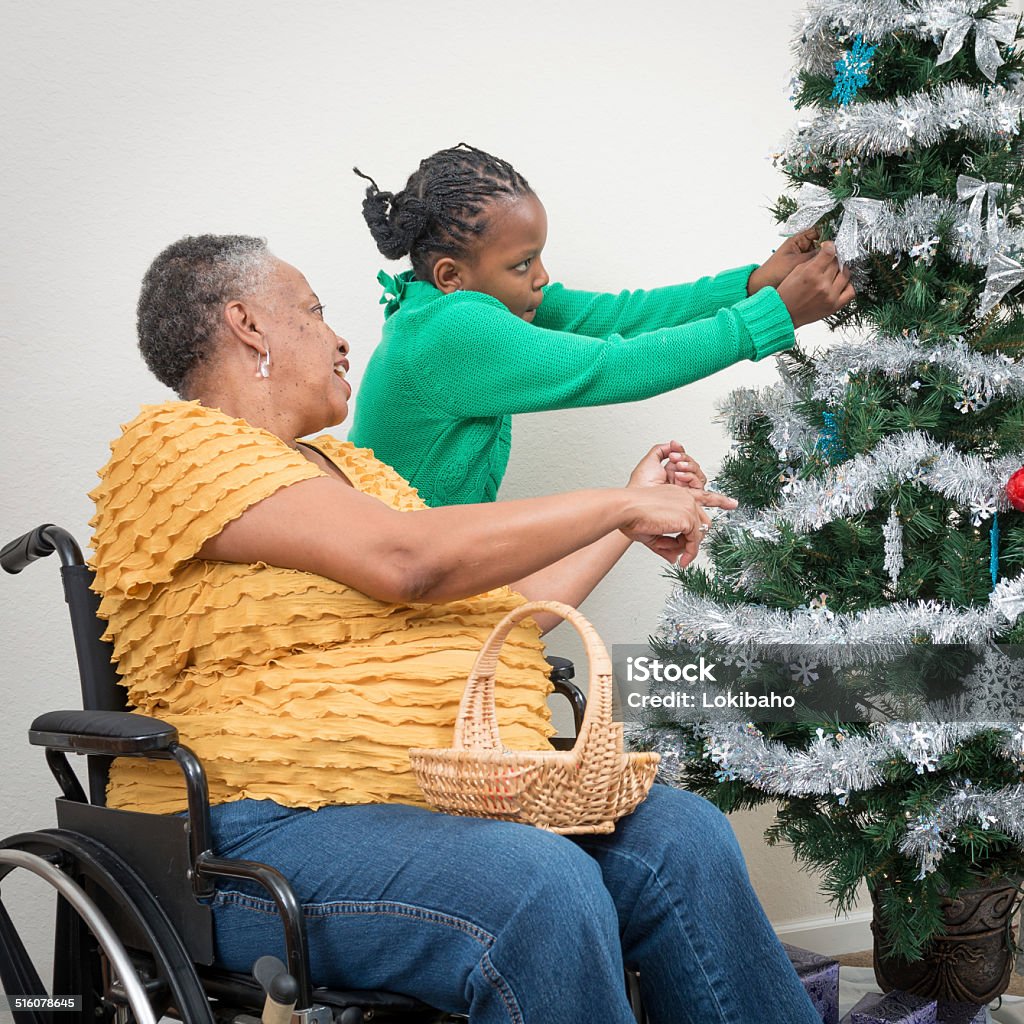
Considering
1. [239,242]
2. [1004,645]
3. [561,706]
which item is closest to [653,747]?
[1004,645]

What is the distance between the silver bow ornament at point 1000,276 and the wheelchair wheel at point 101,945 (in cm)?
119

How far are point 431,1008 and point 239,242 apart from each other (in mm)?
862

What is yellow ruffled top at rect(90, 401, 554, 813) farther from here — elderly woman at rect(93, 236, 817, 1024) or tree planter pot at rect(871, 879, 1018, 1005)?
tree planter pot at rect(871, 879, 1018, 1005)

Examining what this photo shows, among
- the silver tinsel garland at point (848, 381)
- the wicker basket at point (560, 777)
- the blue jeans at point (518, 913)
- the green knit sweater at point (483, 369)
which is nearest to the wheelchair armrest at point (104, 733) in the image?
the blue jeans at point (518, 913)

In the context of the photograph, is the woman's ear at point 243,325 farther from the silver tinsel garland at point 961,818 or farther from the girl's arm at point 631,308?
the silver tinsel garland at point 961,818

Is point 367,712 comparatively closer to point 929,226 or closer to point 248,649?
point 248,649

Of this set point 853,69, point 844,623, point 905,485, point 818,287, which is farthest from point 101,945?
point 853,69

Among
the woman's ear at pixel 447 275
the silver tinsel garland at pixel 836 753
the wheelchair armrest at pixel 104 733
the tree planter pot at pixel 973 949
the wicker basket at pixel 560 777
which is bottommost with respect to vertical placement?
the tree planter pot at pixel 973 949

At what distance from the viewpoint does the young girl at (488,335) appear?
153cm

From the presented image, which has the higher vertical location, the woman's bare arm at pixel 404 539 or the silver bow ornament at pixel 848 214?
the silver bow ornament at pixel 848 214

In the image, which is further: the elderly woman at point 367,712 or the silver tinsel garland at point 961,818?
the silver tinsel garland at point 961,818

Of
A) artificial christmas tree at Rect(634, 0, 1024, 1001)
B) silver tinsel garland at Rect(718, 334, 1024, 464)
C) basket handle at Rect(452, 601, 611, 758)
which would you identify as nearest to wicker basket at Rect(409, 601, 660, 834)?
basket handle at Rect(452, 601, 611, 758)

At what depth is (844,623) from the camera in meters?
1.48

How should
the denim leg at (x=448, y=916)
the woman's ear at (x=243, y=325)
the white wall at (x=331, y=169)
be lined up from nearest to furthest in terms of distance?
1. the denim leg at (x=448, y=916)
2. the woman's ear at (x=243, y=325)
3. the white wall at (x=331, y=169)
